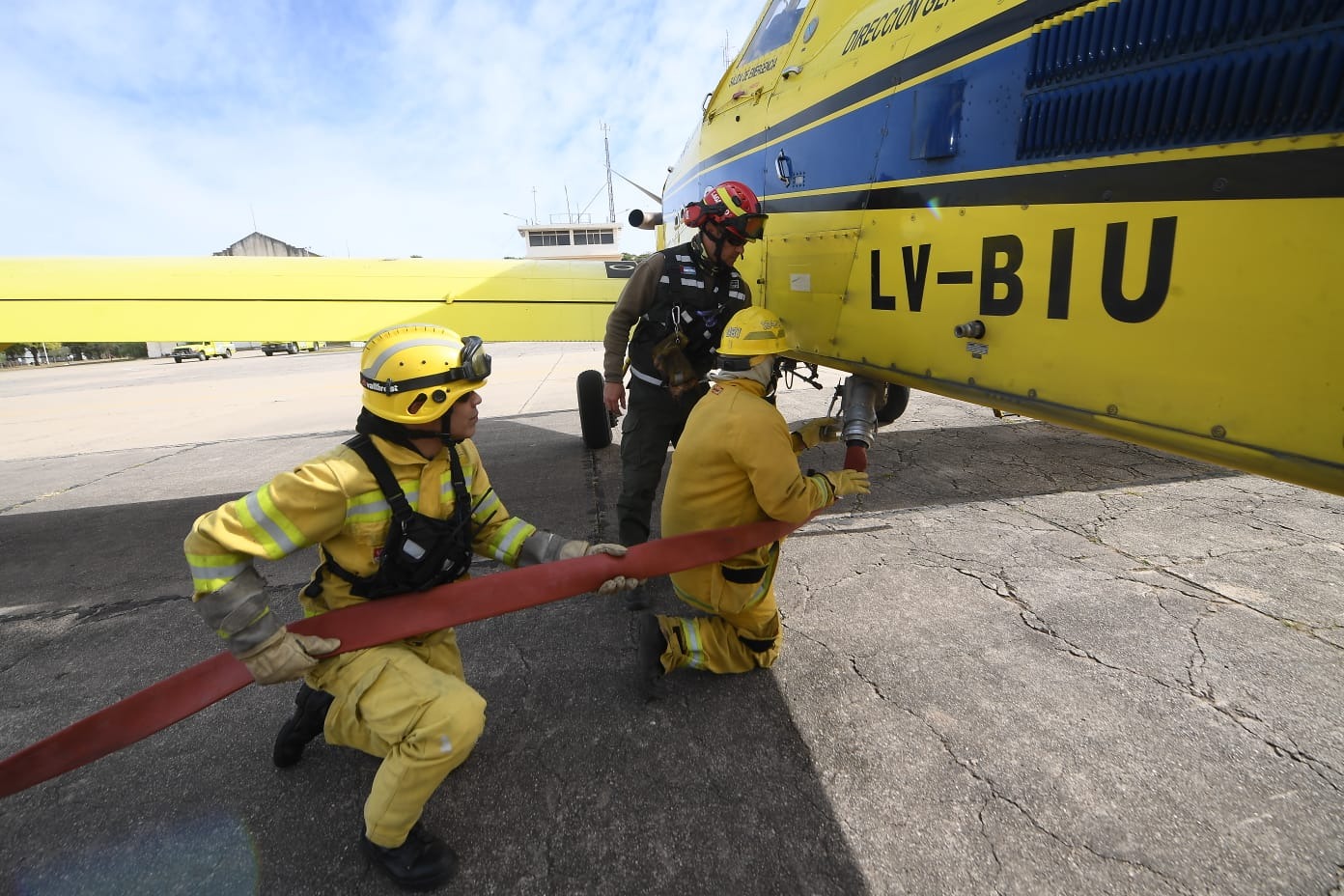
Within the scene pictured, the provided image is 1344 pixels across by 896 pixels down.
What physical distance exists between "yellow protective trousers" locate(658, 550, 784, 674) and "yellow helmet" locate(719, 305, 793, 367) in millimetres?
962

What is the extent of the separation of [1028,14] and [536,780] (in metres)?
3.20

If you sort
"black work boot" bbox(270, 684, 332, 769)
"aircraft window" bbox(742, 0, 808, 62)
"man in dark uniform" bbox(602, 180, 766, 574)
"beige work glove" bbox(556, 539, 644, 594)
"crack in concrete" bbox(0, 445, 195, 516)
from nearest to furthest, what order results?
"beige work glove" bbox(556, 539, 644, 594), "black work boot" bbox(270, 684, 332, 769), "man in dark uniform" bbox(602, 180, 766, 574), "aircraft window" bbox(742, 0, 808, 62), "crack in concrete" bbox(0, 445, 195, 516)

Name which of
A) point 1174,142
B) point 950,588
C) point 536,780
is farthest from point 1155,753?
point 536,780

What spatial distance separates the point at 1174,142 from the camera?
1.72m

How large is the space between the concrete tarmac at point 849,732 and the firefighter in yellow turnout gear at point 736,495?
0.62ft

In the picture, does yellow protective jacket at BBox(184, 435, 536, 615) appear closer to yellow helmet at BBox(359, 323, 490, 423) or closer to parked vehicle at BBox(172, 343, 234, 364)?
yellow helmet at BBox(359, 323, 490, 423)

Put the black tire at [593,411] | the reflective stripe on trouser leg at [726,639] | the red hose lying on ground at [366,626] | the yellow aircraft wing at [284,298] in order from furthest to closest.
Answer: the black tire at [593,411] < the yellow aircraft wing at [284,298] < the reflective stripe on trouser leg at [726,639] < the red hose lying on ground at [366,626]

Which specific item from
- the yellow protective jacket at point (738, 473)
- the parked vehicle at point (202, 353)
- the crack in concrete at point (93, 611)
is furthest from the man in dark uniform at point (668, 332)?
the parked vehicle at point (202, 353)

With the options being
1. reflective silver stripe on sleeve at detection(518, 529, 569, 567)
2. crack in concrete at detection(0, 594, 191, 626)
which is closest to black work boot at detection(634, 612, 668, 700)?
reflective silver stripe on sleeve at detection(518, 529, 569, 567)

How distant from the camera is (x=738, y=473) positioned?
2826 mm

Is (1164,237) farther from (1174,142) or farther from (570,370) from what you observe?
(570,370)

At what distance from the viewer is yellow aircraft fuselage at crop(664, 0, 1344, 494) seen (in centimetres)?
151

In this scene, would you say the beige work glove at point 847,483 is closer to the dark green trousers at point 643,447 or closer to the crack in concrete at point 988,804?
the crack in concrete at point 988,804

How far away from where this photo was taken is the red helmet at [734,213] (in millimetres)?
3449
